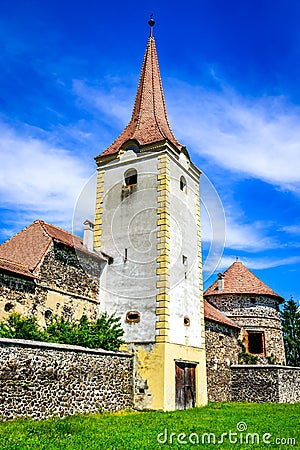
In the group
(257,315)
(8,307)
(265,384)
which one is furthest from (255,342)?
(8,307)

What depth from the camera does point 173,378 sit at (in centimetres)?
1616

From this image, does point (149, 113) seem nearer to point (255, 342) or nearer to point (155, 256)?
point (155, 256)

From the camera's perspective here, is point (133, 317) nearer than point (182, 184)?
Yes

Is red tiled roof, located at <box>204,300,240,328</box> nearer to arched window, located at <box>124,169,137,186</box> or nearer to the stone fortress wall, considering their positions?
the stone fortress wall

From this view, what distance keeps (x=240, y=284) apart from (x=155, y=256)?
1256 centimetres

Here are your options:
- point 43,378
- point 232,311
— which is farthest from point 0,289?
point 232,311

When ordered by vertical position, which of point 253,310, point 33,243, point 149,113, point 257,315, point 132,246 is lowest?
point 257,315

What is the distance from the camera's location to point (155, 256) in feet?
57.6

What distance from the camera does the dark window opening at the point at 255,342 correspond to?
88.4 feet

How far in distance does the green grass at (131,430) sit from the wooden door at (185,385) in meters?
2.01

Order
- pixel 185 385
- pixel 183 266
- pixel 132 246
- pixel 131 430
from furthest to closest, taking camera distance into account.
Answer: pixel 183 266 < pixel 132 246 < pixel 185 385 < pixel 131 430

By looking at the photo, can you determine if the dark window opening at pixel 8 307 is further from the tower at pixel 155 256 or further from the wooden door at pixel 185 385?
the wooden door at pixel 185 385

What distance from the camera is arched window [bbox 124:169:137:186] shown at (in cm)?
1972

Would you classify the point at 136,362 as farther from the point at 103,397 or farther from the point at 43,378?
the point at 43,378
